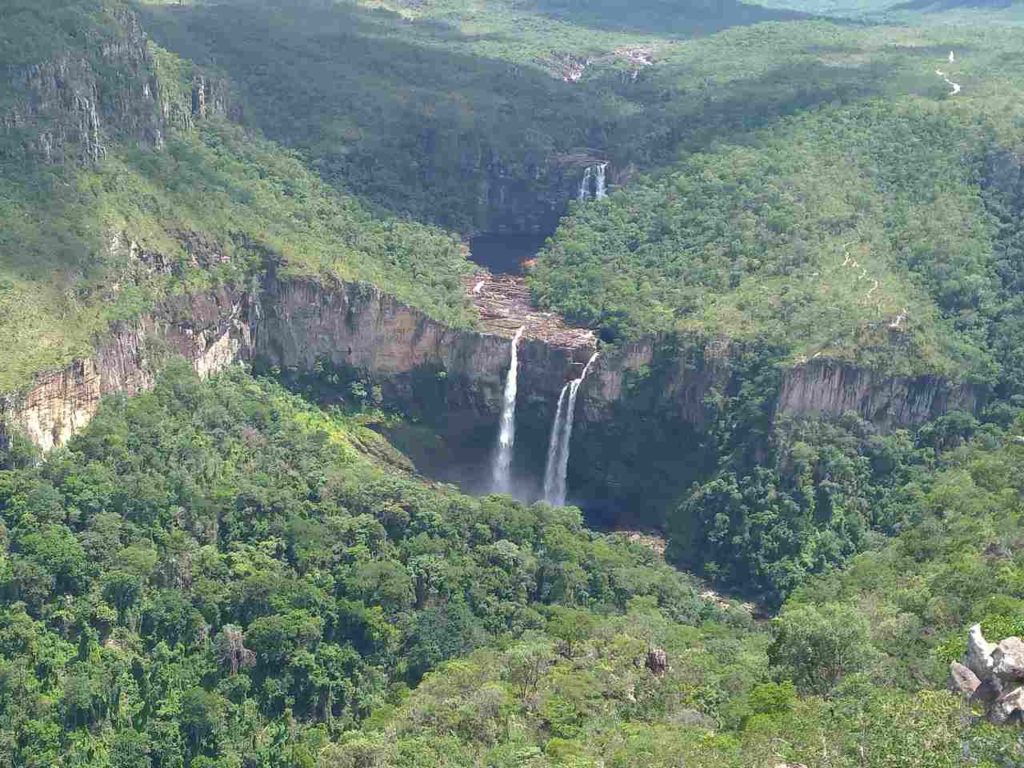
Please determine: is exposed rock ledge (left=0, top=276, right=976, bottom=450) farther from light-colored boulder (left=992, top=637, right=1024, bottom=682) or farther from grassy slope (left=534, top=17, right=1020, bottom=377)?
light-colored boulder (left=992, top=637, right=1024, bottom=682)

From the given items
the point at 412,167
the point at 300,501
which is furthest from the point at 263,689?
the point at 412,167

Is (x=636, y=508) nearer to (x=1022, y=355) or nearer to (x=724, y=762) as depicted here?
(x=1022, y=355)

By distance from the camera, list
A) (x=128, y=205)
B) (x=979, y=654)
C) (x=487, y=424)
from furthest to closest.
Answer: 1. (x=487, y=424)
2. (x=128, y=205)
3. (x=979, y=654)

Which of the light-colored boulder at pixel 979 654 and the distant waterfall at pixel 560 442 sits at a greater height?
the light-colored boulder at pixel 979 654

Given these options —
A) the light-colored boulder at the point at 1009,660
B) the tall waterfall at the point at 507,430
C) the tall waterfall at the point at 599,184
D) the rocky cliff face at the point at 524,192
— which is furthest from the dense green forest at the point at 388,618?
the tall waterfall at the point at 599,184

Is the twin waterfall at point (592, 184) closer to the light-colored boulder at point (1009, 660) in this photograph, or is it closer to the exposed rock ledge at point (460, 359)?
the exposed rock ledge at point (460, 359)

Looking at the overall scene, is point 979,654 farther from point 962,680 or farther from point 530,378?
point 530,378

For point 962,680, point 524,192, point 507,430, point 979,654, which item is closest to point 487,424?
point 507,430

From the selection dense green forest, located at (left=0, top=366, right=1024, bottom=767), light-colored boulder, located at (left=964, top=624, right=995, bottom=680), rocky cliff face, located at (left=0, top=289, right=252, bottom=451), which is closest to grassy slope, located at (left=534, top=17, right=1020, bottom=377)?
dense green forest, located at (left=0, top=366, right=1024, bottom=767)
